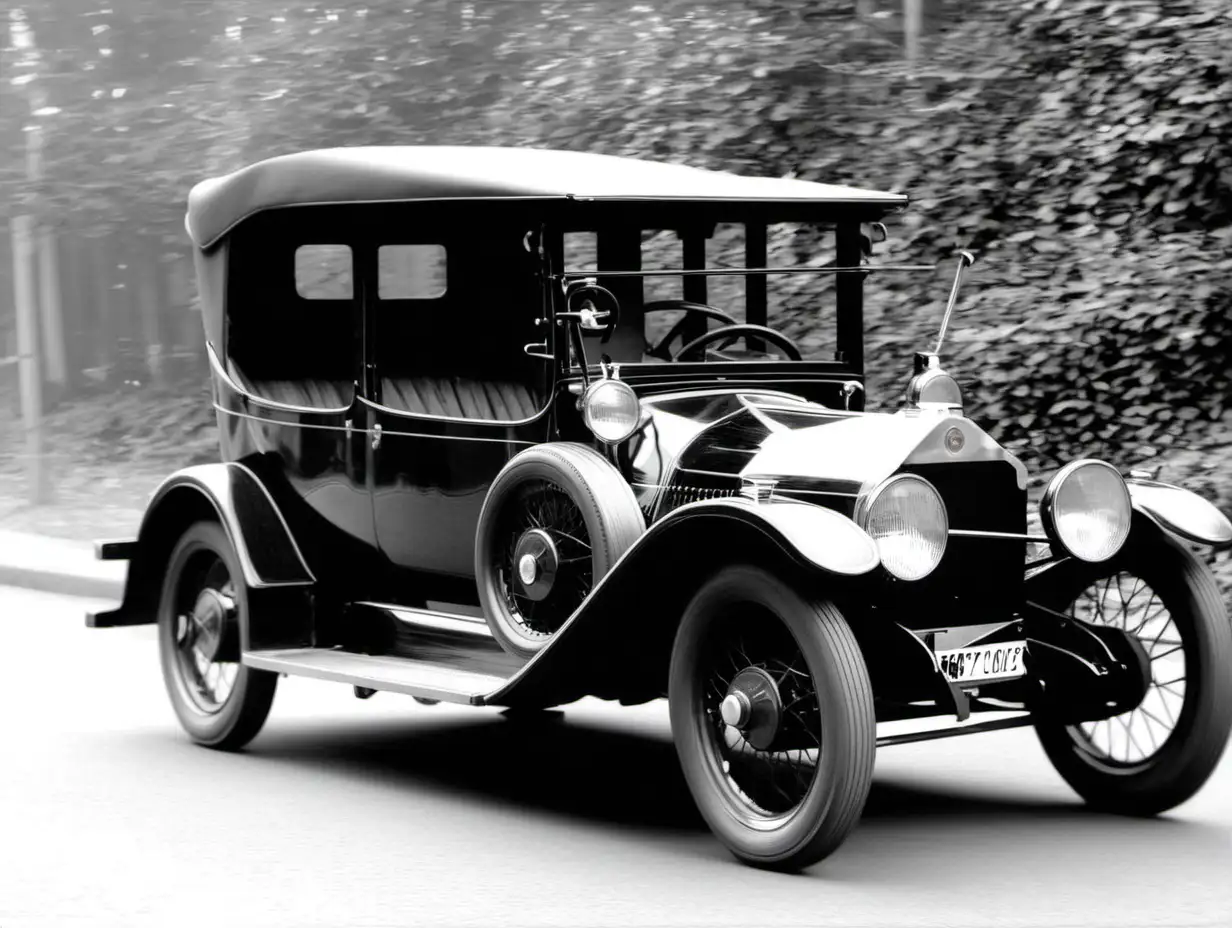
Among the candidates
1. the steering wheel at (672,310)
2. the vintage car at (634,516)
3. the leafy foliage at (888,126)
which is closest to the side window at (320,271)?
the vintage car at (634,516)

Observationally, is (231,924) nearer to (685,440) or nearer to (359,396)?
(685,440)

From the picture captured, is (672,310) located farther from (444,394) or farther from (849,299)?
(444,394)

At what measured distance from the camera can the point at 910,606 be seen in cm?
575

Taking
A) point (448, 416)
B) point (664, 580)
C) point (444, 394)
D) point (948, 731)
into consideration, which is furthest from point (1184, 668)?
point (444, 394)

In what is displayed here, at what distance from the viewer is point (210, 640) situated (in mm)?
7473

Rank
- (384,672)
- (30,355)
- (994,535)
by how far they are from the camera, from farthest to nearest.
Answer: (30,355), (384,672), (994,535)

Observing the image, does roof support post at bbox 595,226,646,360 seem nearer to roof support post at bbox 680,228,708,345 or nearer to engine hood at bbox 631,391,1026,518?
roof support post at bbox 680,228,708,345

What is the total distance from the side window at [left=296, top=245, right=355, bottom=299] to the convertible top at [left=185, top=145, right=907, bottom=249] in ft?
1.46

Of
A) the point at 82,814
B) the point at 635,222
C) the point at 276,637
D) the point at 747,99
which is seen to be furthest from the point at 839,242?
the point at 747,99

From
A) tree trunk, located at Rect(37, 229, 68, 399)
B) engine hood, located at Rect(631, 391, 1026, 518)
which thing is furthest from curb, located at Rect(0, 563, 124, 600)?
tree trunk, located at Rect(37, 229, 68, 399)

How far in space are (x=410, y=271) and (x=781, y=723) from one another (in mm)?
3143

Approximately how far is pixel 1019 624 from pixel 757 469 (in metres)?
0.87

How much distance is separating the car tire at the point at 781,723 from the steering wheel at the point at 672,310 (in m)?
A: 1.68

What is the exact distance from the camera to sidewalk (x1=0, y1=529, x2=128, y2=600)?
11977 millimetres
